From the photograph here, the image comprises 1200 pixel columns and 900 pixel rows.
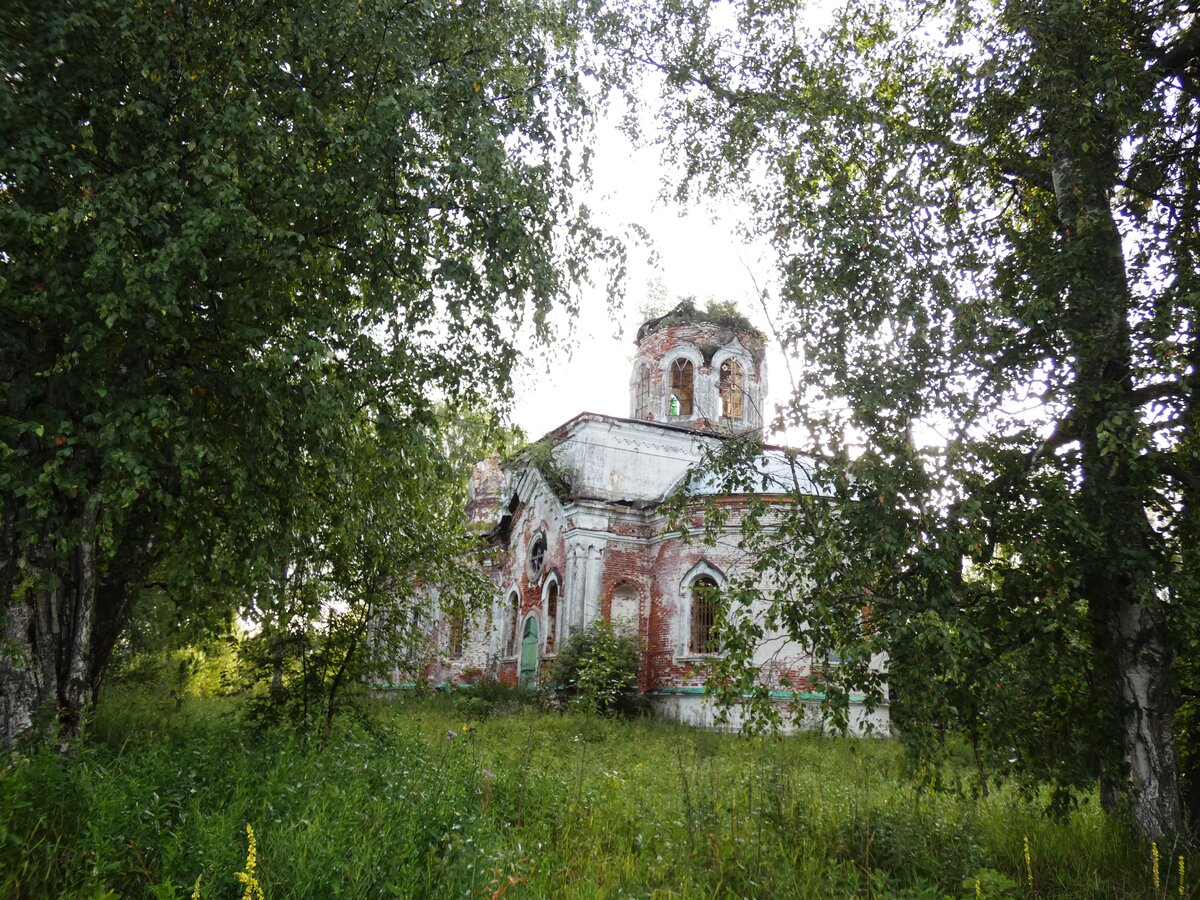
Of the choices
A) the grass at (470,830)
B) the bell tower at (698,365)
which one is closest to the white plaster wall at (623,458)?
the bell tower at (698,365)

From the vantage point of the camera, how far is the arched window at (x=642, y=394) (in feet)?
75.0

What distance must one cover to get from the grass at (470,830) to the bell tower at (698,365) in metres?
15.0

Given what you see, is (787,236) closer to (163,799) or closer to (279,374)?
(279,374)

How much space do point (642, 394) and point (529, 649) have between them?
7807mm

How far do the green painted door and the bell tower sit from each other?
648 centimetres

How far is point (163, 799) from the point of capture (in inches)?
182

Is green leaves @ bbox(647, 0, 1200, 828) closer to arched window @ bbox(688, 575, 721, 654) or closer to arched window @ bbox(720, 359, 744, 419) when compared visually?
arched window @ bbox(688, 575, 721, 654)

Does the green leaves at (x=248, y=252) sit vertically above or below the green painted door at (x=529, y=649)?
above

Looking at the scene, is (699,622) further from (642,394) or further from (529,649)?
(642,394)

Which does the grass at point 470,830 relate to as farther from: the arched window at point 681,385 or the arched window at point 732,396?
the arched window at point 681,385

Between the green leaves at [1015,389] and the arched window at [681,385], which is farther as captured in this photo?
the arched window at [681,385]

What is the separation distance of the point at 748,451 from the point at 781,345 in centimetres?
92

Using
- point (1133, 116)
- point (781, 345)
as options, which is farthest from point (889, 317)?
point (1133, 116)

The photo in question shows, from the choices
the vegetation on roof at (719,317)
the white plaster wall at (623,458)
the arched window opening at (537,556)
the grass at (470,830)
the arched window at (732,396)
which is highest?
the vegetation on roof at (719,317)
